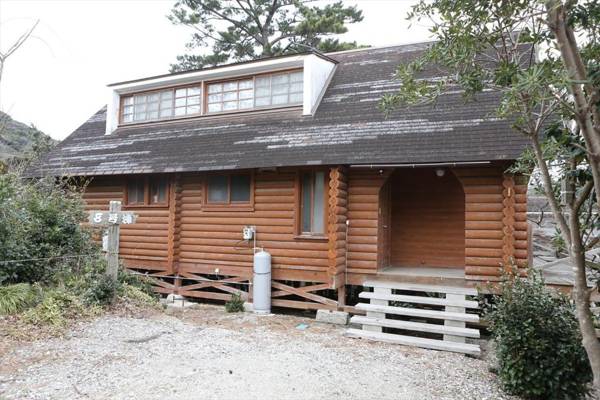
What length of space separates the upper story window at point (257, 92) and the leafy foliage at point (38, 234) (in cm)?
429

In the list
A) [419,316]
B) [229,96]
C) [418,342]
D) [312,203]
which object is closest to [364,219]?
[312,203]

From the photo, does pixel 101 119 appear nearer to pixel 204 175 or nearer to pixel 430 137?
pixel 204 175

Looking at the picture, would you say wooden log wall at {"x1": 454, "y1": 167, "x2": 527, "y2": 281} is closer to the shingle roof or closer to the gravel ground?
the shingle roof

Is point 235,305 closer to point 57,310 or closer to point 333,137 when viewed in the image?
point 57,310

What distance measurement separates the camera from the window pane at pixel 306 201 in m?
9.08

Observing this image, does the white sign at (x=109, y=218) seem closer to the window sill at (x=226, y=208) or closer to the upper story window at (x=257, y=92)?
the window sill at (x=226, y=208)

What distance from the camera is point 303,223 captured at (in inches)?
359

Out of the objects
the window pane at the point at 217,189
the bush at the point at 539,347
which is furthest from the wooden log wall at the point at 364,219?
the bush at the point at 539,347

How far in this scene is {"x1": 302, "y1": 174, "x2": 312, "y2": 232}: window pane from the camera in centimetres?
908

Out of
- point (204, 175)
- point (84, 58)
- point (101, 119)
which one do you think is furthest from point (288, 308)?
point (101, 119)

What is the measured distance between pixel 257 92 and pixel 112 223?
4933 mm

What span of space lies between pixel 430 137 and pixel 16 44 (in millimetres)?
6881

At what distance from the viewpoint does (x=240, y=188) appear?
9836 mm

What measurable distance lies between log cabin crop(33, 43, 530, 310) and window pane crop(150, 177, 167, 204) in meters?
0.03
